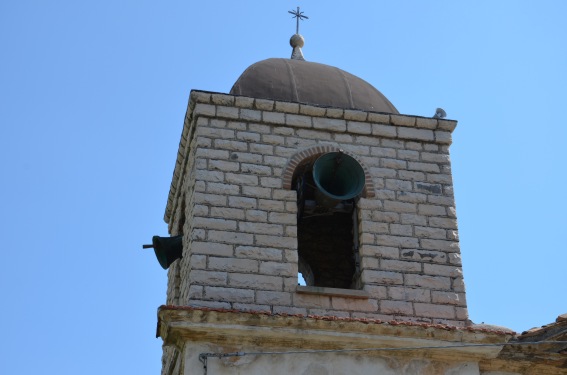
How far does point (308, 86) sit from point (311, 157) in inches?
46.4

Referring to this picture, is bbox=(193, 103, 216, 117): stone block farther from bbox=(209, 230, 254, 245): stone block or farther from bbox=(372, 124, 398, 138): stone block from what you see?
bbox=(372, 124, 398, 138): stone block

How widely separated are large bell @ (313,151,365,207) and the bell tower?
0.01m

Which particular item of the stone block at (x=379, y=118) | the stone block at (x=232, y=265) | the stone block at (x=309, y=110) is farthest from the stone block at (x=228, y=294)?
the stone block at (x=379, y=118)

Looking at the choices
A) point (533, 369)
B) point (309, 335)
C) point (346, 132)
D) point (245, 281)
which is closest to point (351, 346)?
point (309, 335)

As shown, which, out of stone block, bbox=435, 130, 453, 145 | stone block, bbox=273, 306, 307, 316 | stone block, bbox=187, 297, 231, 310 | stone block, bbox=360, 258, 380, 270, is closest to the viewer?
stone block, bbox=187, 297, 231, 310

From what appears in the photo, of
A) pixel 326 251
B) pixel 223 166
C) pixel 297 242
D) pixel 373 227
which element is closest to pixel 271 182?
pixel 223 166

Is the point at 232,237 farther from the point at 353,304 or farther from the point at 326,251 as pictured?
the point at 326,251

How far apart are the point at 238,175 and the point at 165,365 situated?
8.38ft

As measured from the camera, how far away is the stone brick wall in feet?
37.6

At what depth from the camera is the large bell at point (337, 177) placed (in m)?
12.3

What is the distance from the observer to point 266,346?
34.8 feet

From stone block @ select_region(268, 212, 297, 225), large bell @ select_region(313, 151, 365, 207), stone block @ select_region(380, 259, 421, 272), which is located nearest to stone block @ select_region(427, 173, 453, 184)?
large bell @ select_region(313, 151, 365, 207)

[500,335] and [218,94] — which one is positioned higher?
[218,94]

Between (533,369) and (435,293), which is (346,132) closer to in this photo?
(435,293)
